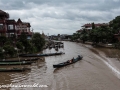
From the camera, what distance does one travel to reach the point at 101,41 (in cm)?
9000

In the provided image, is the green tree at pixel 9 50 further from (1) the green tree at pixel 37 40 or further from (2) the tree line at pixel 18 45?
(1) the green tree at pixel 37 40

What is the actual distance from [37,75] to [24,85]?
5682mm

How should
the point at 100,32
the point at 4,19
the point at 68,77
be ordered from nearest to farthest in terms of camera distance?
1. the point at 68,77
2. the point at 4,19
3. the point at 100,32

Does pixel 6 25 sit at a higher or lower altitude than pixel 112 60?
higher

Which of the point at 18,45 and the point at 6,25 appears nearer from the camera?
the point at 18,45

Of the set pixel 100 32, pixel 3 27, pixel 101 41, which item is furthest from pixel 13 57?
pixel 101 41

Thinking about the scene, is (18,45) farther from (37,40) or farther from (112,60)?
(112,60)

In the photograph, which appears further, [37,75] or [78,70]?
[78,70]

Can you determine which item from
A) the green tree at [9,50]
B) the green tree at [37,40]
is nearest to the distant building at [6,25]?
the green tree at [37,40]

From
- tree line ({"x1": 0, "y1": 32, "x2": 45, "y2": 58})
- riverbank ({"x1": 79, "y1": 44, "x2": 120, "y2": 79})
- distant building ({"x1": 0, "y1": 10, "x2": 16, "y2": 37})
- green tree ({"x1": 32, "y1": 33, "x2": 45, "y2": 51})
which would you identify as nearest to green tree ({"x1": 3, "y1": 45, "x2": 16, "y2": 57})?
tree line ({"x1": 0, "y1": 32, "x2": 45, "y2": 58})

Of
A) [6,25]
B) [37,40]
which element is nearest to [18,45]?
[6,25]

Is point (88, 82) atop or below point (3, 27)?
below

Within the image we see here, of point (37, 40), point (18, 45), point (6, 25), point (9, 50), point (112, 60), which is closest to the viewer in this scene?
point (9, 50)

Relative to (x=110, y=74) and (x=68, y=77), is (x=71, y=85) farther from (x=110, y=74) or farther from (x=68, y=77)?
(x=110, y=74)
